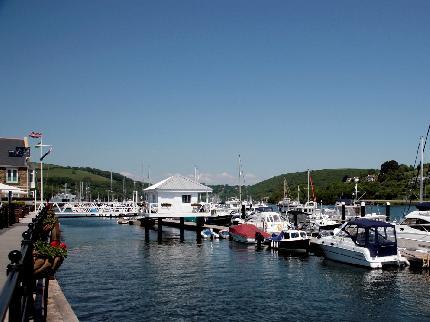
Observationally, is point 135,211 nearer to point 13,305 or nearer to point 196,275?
point 196,275

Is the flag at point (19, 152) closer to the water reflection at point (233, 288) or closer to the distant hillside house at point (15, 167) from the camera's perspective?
the distant hillside house at point (15, 167)

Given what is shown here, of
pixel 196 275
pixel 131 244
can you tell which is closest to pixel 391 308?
pixel 196 275

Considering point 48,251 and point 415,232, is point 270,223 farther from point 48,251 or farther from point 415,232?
point 48,251

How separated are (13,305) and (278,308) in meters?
20.6

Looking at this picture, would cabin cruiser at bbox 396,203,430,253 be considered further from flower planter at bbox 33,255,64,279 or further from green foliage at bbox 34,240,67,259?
flower planter at bbox 33,255,64,279

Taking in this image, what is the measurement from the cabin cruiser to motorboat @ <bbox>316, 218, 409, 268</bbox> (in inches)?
62.3

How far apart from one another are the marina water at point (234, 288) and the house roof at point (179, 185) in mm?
15863

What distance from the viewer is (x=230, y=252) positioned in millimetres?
48375

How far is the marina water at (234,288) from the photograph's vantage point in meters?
23.7

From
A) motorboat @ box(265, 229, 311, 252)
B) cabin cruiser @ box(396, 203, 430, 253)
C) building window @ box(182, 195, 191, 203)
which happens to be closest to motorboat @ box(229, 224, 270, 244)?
motorboat @ box(265, 229, 311, 252)

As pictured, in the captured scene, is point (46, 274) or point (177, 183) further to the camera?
point (177, 183)

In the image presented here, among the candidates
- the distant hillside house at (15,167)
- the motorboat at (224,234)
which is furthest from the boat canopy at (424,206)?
the distant hillside house at (15,167)

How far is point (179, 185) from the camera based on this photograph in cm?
6222

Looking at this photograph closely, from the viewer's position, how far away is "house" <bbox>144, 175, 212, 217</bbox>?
2391 inches
